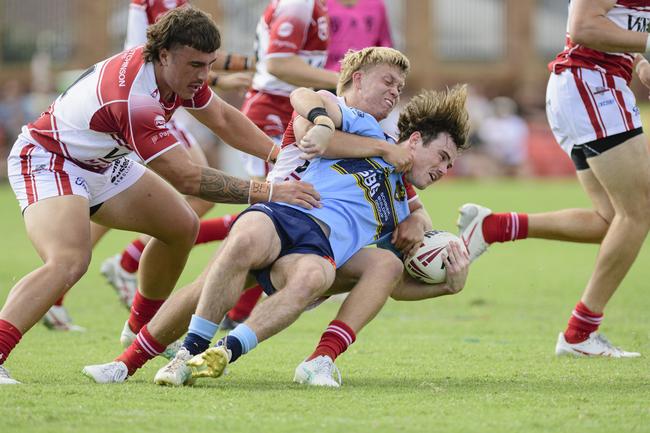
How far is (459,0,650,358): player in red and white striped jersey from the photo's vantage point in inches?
263

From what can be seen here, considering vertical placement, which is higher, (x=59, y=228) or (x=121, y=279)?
(x=59, y=228)

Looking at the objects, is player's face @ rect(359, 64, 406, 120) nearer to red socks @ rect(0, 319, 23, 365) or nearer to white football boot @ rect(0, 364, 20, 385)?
red socks @ rect(0, 319, 23, 365)

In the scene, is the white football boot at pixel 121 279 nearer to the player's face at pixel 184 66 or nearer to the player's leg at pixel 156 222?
the player's leg at pixel 156 222

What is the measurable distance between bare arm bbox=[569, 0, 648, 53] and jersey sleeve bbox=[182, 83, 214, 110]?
214cm

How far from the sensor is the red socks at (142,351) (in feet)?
18.8

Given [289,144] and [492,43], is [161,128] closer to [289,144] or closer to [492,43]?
[289,144]

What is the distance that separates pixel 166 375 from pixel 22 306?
796 millimetres

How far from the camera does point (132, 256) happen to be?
8516mm

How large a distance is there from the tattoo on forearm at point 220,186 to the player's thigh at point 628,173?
225 centimetres

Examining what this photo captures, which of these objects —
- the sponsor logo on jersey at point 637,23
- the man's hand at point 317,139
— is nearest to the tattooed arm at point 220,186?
the man's hand at point 317,139

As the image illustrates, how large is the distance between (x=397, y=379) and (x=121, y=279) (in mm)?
3305

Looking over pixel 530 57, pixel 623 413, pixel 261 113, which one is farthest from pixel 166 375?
pixel 530 57

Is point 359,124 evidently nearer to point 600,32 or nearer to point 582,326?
point 600,32

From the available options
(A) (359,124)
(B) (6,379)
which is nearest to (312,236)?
(A) (359,124)
